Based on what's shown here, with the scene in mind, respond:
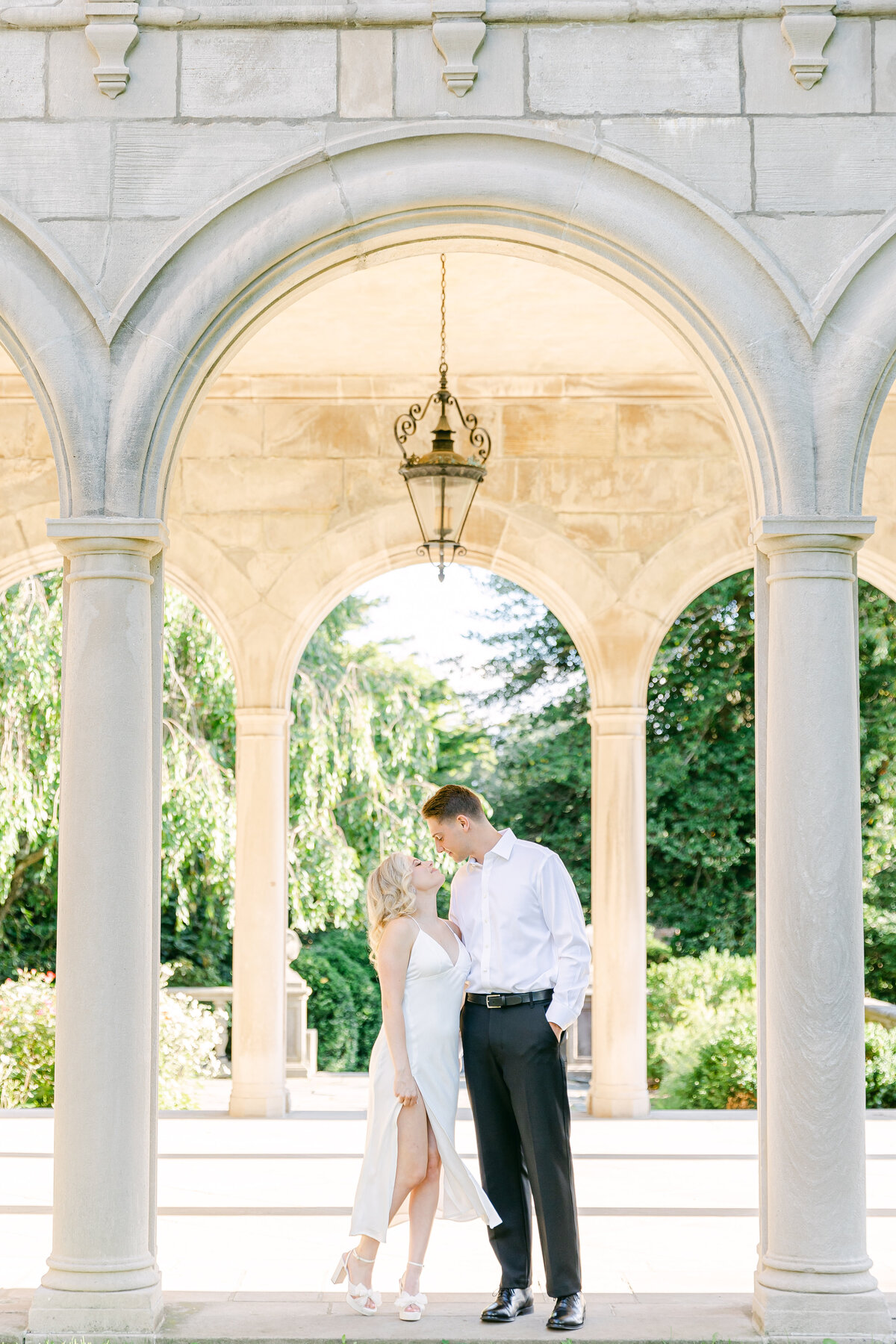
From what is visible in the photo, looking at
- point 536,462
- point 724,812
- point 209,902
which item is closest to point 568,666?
point 724,812

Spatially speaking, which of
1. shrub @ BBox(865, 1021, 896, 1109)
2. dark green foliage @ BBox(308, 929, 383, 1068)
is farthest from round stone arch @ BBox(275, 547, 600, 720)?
dark green foliage @ BBox(308, 929, 383, 1068)

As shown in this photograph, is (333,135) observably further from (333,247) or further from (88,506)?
(88,506)

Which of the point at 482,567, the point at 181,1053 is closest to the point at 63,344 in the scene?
the point at 482,567

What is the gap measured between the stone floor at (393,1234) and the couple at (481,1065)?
0.24 meters

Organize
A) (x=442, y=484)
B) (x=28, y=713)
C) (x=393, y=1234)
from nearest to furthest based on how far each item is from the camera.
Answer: (x=393, y=1234)
(x=442, y=484)
(x=28, y=713)

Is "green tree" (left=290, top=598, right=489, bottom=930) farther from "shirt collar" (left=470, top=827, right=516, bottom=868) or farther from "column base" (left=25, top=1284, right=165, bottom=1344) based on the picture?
"column base" (left=25, top=1284, right=165, bottom=1344)

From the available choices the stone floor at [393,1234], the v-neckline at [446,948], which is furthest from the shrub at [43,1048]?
the v-neckline at [446,948]

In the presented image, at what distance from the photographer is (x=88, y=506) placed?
515 cm

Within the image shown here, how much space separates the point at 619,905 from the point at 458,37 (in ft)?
20.7

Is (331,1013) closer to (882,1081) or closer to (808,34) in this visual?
(882,1081)

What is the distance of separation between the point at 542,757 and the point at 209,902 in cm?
619

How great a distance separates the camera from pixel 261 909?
9969 millimetres

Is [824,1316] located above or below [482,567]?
below

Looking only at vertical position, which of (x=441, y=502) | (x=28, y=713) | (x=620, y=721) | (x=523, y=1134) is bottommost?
(x=523, y=1134)
